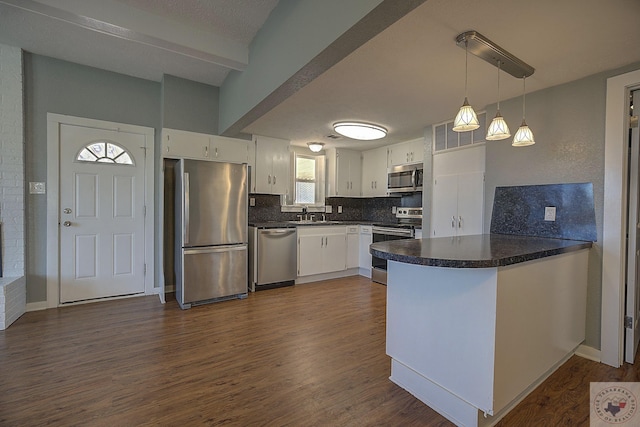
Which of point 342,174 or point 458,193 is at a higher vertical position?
point 342,174

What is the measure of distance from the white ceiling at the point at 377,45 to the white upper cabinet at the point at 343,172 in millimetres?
1561

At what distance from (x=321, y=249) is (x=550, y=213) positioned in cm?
286

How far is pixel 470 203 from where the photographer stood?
3322 millimetres

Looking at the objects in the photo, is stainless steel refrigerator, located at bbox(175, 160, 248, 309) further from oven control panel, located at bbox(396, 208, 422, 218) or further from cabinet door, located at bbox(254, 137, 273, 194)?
oven control panel, located at bbox(396, 208, 422, 218)

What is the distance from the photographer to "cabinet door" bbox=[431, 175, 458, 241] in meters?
A: 3.50

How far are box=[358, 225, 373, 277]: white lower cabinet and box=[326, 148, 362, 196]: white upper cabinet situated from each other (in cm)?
76

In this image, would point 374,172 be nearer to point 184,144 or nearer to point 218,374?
point 184,144

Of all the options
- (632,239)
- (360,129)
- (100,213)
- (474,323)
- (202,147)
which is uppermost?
(360,129)

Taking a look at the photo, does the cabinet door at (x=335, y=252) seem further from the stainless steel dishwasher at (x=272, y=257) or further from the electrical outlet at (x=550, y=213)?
the electrical outlet at (x=550, y=213)

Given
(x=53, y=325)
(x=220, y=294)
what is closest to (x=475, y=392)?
(x=220, y=294)

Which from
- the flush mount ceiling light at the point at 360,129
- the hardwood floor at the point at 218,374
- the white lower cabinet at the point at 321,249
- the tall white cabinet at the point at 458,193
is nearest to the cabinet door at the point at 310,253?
the white lower cabinet at the point at 321,249

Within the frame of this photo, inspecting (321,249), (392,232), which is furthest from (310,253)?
(392,232)

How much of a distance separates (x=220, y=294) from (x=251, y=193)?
158cm

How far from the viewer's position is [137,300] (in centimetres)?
353
